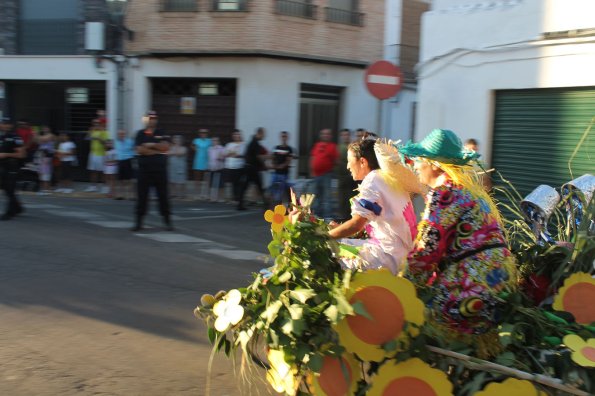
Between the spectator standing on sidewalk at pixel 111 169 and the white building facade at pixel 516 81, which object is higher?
the white building facade at pixel 516 81

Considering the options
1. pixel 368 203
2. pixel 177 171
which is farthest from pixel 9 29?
pixel 368 203

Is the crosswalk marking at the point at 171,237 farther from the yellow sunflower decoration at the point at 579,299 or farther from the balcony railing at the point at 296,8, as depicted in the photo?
the balcony railing at the point at 296,8

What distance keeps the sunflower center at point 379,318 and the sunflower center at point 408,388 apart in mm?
197

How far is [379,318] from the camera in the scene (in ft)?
9.55

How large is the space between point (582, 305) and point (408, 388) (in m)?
1.08

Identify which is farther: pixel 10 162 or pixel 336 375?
pixel 10 162

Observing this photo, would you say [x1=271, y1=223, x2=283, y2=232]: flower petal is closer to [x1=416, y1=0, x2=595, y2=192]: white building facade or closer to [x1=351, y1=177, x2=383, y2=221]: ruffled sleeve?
[x1=351, y1=177, x2=383, y2=221]: ruffled sleeve

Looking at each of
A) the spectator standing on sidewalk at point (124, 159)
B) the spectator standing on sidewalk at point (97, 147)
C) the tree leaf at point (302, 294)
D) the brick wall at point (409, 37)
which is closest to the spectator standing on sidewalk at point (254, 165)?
the spectator standing on sidewalk at point (124, 159)

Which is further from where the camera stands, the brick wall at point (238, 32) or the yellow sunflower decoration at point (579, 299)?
the brick wall at point (238, 32)

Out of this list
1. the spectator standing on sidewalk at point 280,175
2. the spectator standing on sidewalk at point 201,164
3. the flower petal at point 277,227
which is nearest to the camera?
the flower petal at point 277,227

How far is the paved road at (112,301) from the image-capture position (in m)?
4.25

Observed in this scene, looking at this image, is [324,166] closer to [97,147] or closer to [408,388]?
[97,147]

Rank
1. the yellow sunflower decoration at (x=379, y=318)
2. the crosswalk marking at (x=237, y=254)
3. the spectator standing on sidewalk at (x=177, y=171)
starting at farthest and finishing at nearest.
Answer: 1. the spectator standing on sidewalk at (x=177, y=171)
2. the crosswalk marking at (x=237, y=254)
3. the yellow sunflower decoration at (x=379, y=318)

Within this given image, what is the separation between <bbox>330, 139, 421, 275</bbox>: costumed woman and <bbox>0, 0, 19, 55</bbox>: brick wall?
58.8 ft
